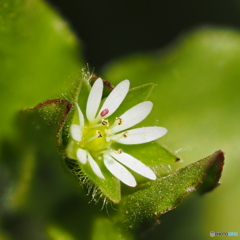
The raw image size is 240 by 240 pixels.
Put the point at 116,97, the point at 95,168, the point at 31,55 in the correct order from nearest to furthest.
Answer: the point at 95,168 → the point at 116,97 → the point at 31,55

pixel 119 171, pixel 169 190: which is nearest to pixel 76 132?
pixel 119 171

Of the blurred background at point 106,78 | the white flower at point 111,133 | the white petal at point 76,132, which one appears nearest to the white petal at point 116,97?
the white flower at point 111,133

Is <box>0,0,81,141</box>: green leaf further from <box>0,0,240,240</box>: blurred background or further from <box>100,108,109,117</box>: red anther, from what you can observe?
<box>100,108,109,117</box>: red anther

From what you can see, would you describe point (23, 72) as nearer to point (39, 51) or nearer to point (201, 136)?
point (39, 51)

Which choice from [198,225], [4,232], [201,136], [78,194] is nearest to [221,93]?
[201,136]

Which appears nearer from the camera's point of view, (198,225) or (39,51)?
(39,51)

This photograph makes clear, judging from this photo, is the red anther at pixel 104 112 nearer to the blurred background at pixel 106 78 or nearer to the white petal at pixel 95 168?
the white petal at pixel 95 168

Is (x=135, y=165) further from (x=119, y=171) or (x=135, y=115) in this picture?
(x=135, y=115)
